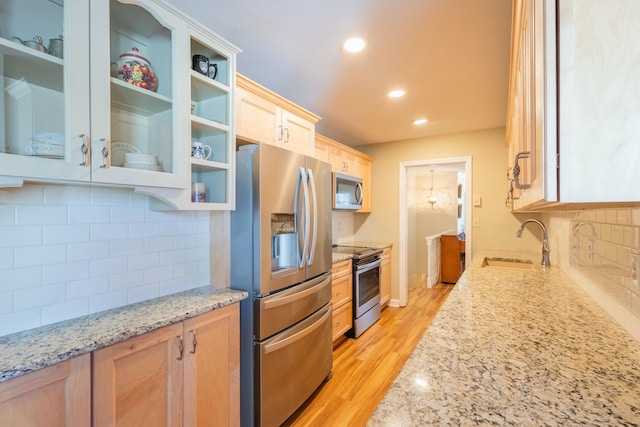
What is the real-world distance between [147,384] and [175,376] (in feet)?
0.40

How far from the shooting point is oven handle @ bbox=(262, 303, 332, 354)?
1713 millimetres

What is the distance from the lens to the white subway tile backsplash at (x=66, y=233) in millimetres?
1223

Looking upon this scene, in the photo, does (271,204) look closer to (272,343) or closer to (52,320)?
(272,343)

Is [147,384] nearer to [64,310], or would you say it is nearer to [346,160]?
[64,310]

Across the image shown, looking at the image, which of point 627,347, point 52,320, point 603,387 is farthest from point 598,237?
point 52,320

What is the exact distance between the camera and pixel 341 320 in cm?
293

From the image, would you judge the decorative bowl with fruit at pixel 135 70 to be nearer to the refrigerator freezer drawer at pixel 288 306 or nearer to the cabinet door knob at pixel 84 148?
the cabinet door knob at pixel 84 148

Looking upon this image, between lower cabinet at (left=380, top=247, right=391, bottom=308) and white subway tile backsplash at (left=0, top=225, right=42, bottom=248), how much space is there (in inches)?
127

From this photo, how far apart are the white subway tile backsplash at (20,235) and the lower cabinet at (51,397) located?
524 mm

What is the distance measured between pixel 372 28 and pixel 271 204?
1.13 metres

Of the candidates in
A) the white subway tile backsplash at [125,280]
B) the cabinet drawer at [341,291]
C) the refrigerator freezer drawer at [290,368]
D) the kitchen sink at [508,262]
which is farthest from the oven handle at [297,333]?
the kitchen sink at [508,262]

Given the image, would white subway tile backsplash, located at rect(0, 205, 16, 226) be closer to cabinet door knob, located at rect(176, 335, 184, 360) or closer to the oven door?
cabinet door knob, located at rect(176, 335, 184, 360)

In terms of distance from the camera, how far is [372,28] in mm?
1582

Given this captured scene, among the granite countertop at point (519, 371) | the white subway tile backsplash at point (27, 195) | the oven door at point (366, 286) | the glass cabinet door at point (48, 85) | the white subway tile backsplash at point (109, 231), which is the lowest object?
the oven door at point (366, 286)
